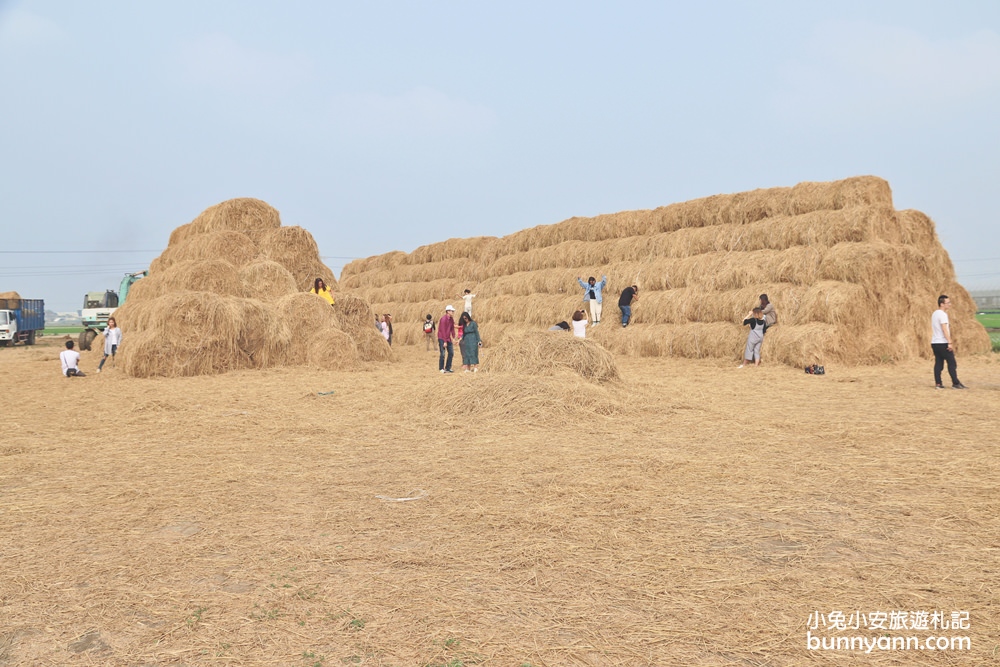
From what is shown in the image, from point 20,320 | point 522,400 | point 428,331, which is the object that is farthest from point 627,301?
point 20,320

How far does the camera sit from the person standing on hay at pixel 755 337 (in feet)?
61.8

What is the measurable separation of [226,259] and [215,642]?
925 inches

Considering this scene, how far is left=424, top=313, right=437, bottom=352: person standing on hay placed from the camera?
2873 cm

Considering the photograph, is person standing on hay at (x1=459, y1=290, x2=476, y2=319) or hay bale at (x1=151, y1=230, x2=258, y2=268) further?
person standing on hay at (x1=459, y1=290, x2=476, y2=319)

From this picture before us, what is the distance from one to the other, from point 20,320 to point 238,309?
26115mm

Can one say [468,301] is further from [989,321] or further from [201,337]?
[989,321]

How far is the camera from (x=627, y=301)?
23.7 metres

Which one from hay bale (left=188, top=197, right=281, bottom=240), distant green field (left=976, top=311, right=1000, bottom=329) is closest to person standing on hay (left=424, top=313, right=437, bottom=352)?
hay bale (left=188, top=197, right=281, bottom=240)

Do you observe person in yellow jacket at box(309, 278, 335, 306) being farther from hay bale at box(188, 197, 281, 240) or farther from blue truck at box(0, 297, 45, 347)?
blue truck at box(0, 297, 45, 347)

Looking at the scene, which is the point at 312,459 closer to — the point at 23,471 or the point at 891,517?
the point at 23,471

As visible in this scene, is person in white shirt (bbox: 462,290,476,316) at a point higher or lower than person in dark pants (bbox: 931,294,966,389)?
higher

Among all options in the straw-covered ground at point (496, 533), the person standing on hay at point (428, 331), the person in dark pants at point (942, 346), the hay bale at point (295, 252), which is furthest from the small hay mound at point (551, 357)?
the hay bale at point (295, 252)

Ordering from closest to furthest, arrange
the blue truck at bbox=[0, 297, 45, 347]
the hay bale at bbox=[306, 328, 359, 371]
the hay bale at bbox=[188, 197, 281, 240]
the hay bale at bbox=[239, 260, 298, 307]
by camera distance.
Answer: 1. the hay bale at bbox=[306, 328, 359, 371]
2. the hay bale at bbox=[239, 260, 298, 307]
3. the hay bale at bbox=[188, 197, 281, 240]
4. the blue truck at bbox=[0, 297, 45, 347]

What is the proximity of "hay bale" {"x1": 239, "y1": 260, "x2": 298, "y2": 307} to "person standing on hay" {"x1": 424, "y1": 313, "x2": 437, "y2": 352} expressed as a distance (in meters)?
5.81
